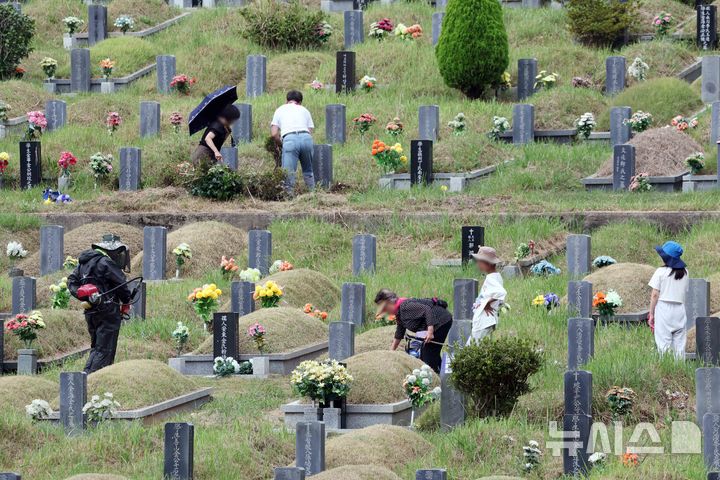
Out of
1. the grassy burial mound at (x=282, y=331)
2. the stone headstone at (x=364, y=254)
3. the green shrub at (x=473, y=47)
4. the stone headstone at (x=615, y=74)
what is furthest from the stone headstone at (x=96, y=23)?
the grassy burial mound at (x=282, y=331)

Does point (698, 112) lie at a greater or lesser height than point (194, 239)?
greater

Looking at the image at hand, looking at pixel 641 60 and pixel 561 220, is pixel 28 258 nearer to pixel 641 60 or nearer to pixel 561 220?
pixel 561 220

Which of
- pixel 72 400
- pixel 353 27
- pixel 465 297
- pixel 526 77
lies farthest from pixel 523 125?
pixel 72 400

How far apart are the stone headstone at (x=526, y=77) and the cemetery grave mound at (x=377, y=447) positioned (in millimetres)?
14821

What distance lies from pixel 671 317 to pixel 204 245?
750 centimetres

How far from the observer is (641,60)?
29.7 meters

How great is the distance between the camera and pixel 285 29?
32.9m

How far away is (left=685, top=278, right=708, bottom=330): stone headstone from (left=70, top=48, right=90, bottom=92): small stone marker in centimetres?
1573

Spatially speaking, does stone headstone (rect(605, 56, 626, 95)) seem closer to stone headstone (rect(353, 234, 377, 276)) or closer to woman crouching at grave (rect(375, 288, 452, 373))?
stone headstone (rect(353, 234, 377, 276))

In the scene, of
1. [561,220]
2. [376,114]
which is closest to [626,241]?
[561,220]

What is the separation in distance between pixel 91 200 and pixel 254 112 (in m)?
4.17

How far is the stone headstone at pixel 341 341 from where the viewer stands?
17453 mm

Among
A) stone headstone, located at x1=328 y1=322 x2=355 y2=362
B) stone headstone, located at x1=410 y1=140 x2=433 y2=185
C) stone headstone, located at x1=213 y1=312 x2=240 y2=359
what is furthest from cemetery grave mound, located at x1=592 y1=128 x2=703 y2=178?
stone headstone, located at x1=328 y1=322 x2=355 y2=362

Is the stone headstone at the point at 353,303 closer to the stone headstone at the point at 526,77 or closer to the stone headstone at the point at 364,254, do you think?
the stone headstone at the point at 364,254
